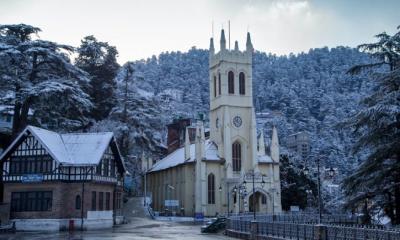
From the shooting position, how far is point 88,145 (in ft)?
141

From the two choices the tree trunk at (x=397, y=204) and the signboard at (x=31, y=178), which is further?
the signboard at (x=31, y=178)

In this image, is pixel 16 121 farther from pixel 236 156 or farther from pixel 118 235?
pixel 236 156

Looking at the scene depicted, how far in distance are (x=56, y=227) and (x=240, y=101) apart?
1489 inches

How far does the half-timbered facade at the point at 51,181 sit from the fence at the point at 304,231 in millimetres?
13604

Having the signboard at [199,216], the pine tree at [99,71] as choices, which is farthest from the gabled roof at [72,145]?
the signboard at [199,216]

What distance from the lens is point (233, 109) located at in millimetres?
70375

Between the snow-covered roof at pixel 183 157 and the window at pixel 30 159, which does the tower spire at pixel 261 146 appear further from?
the window at pixel 30 159

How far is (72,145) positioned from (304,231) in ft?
83.8

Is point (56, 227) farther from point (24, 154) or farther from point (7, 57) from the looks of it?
point (7, 57)

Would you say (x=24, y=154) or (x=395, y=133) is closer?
(x=395, y=133)

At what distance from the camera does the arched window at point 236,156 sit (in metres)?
67.9

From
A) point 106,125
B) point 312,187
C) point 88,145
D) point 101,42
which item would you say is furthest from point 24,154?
point 312,187

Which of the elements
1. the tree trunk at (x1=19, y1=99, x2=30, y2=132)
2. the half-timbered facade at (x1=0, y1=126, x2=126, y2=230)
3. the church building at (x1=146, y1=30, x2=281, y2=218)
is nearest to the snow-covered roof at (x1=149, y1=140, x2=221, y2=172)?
the church building at (x1=146, y1=30, x2=281, y2=218)

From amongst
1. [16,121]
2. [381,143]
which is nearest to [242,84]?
[16,121]
